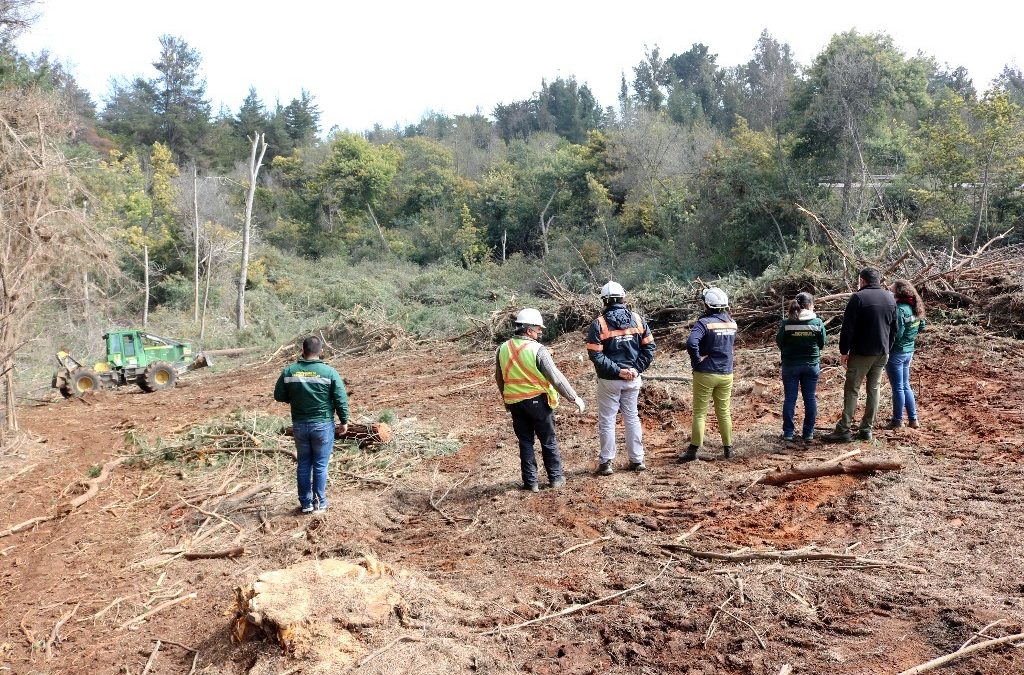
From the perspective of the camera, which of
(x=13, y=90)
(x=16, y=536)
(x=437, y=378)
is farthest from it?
(x=437, y=378)

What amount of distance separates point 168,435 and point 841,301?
1164cm

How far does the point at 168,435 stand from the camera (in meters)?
11.9

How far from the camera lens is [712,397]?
778 centimetres

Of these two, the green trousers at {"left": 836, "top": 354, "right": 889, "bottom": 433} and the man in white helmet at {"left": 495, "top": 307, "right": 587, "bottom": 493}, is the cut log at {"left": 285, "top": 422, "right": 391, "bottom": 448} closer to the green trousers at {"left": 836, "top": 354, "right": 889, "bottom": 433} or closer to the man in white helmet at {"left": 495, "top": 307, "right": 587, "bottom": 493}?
the man in white helmet at {"left": 495, "top": 307, "right": 587, "bottom": 493}

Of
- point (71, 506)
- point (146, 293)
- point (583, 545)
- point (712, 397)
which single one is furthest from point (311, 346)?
point (146, 293)

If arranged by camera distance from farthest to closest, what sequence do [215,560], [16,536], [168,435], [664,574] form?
[168,435]
[16,536]
[215,560]
[664,574]

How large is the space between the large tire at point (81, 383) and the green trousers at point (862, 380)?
696 inches

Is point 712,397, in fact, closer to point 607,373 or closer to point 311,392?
point 607,373

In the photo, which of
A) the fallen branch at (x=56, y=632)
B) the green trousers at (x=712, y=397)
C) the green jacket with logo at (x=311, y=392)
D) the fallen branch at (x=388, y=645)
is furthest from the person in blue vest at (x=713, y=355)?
the fallen branch at (x=56, y=632)

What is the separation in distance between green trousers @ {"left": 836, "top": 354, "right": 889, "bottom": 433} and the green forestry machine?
57.2ft

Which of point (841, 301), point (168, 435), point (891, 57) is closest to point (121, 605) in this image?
point (168, 435)

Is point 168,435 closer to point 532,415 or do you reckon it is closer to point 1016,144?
point 532,415

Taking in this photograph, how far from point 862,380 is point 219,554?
6372 millimetres

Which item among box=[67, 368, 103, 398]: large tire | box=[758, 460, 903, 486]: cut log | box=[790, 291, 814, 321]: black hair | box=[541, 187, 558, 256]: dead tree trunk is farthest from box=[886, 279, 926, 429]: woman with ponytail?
box=[541, 187, 558, 256]: dead tree trunk
